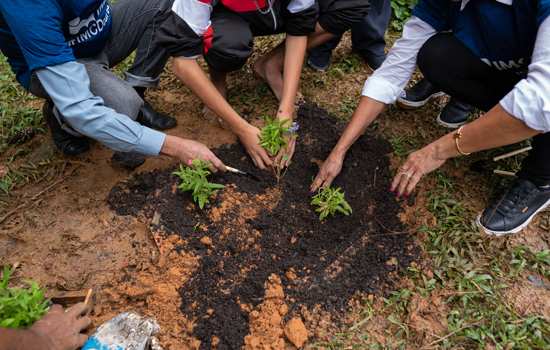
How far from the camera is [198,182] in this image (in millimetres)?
2340

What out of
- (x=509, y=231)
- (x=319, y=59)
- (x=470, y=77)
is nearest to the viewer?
(x=509, y=231)

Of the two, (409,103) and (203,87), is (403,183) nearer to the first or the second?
(409,103)

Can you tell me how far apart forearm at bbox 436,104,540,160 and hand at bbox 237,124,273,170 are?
0.97m

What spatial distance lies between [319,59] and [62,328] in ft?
8.77

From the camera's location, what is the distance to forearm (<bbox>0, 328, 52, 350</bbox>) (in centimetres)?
158

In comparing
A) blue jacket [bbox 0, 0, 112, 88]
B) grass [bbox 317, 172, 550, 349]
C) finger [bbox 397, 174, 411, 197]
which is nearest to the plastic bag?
grass [bbox 317, 172, 550, 349]

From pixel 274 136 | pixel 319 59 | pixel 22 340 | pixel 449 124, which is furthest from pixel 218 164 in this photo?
pixel 449 124

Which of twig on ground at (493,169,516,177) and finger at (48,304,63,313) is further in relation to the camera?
twig on ground at (493,169,516,177)

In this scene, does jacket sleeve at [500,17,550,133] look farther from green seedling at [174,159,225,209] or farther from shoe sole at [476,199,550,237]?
green seedling at [174,159,225,209]

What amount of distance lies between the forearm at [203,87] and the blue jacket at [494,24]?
4.01 feet

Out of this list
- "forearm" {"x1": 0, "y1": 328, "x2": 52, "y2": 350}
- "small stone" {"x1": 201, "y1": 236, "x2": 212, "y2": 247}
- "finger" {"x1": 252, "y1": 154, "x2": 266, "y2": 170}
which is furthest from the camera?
"finger" {"x1": 252, "y1": 154, "x2": 266, "y2": 170}

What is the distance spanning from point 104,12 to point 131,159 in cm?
94

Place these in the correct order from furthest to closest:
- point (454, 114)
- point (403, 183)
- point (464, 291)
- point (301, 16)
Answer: point (454, 114) < point (301, 16) < point (403, 183) < point (464, 291)

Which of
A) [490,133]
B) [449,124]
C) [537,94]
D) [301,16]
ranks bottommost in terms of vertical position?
→ [449,124]
